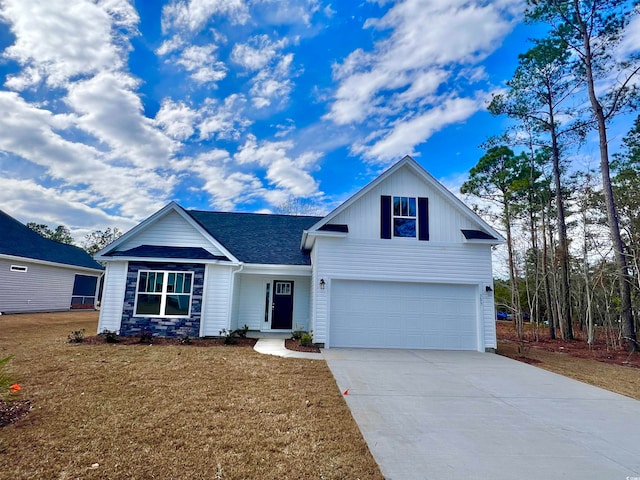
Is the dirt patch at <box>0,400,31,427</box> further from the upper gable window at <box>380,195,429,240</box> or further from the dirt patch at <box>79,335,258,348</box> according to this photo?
the upper gable window at <box>380,195,429,240</box>

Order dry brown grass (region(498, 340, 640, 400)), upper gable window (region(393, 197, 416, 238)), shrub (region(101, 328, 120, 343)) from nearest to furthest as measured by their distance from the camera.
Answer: dry brown grass (region(498, 340, 640, 400))
shrub (region(101, 328, 120, 343))
upper gable window (region(393, 197, 416, 238))

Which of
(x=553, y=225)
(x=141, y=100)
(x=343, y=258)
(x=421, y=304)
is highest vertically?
(x=141, y=100)


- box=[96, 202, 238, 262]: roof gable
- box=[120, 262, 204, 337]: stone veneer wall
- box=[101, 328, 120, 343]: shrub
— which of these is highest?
box=[96, 202, 238, 262]: roof gable

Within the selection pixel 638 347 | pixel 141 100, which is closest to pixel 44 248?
pixel 141 100

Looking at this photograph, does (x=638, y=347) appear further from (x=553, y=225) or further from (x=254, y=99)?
(x=254, y=99)

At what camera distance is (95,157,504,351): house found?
10727 millimetres

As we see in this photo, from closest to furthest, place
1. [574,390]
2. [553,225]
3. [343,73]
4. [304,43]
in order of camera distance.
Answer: [574,390], [304,43], [343,73], [553,225]

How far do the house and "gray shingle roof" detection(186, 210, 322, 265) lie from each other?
6.48ft

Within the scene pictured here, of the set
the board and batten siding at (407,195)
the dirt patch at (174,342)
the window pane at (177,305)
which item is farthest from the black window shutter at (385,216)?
the window pane at (177,305)

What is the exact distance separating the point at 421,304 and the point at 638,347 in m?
8.07

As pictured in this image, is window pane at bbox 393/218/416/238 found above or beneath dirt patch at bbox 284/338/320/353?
above

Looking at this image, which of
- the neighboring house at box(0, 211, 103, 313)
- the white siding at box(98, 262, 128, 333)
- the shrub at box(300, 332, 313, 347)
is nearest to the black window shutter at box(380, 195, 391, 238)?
the shrub at box(300, 332, 313, 347)

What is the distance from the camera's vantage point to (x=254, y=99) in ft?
45.6

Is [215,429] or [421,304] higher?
[421,304]
